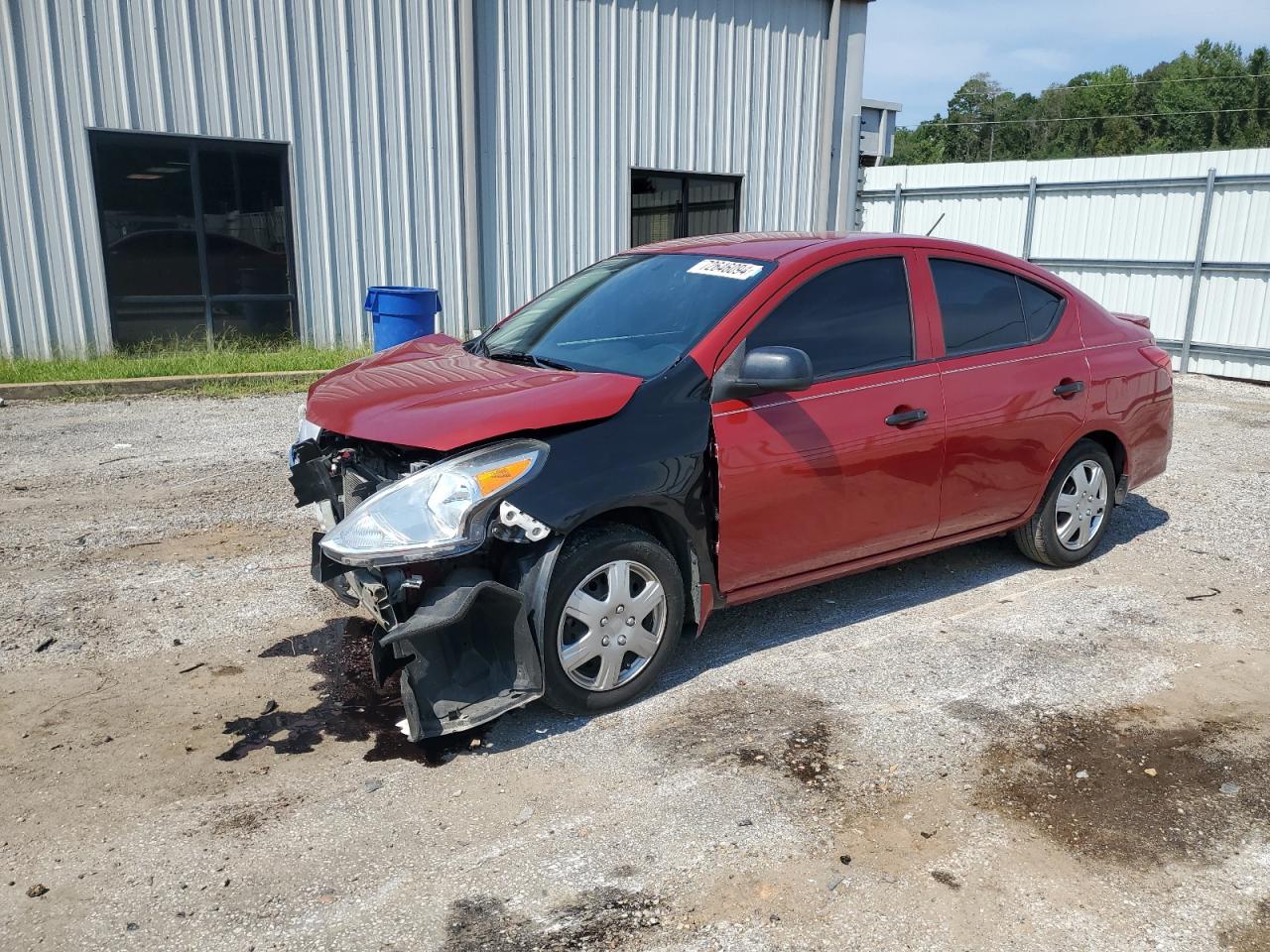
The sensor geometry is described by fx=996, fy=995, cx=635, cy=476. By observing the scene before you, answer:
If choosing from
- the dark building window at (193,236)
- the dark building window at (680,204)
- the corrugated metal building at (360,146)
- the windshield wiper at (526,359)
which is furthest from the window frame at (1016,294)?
the dark building window at (680,204)

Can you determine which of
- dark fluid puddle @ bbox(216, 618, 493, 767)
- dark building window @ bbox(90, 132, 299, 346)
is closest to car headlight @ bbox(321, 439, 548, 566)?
dark fluid puddle @ bbox(216, 618, 493, 767)

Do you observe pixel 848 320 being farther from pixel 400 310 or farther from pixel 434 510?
pixel 400 310

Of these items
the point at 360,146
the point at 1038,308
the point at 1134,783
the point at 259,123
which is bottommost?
the point at 1134,783

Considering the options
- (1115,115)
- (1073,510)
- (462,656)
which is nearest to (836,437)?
(462,656)

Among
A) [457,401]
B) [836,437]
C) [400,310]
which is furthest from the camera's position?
[400,310]

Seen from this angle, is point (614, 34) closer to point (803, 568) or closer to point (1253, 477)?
point (1253, 477)

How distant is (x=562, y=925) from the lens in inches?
104

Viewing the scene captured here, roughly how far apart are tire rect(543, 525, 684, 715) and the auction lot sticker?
1271 mm

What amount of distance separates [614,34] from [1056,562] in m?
10.0

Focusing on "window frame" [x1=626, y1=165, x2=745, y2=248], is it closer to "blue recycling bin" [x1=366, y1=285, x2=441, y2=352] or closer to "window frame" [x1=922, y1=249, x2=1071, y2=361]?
"blue recycling bin" [x1=366, y1=285, x2=441, y2=352]

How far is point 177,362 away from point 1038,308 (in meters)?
8.86

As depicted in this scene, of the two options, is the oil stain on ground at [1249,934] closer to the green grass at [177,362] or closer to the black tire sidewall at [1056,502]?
the black tire sidewall at [1056,502]

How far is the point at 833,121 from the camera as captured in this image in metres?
15.1

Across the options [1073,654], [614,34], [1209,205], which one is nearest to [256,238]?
[614,34]
